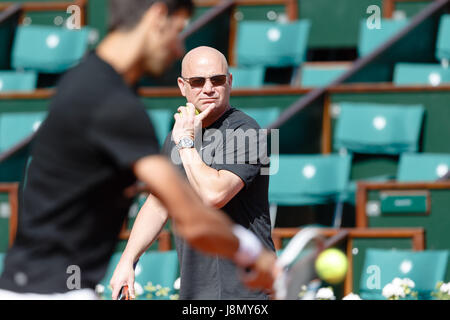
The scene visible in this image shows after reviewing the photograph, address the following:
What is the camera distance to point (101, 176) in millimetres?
2596

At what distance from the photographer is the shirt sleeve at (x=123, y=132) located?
2.46 meters

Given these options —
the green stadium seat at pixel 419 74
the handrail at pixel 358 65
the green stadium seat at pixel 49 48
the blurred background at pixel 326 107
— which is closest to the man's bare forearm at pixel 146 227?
the blurred background at pixel 326 107

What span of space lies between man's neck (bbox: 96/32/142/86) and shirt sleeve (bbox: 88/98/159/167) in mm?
142

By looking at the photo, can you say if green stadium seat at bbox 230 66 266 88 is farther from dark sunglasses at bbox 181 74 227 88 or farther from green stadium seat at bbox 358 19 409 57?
dark sunglasses at bbox 181 74 227 88

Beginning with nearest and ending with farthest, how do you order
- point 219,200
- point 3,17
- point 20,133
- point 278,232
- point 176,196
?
1. point 176,196
2. point 219,200
3. point 278,232
4. point 20,133
5. point 3,17

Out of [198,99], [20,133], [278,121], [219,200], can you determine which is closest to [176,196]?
[219,200]

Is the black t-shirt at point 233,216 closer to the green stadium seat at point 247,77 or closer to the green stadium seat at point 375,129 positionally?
the green stadium seat at point 375,129

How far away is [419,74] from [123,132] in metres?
6.95

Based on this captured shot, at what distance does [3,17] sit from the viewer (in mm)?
10422

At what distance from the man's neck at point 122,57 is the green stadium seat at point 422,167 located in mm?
5397

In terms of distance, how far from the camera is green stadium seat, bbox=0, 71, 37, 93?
9719mm

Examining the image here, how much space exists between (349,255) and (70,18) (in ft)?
17.4

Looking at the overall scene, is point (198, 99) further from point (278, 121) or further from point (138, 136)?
point (278, 121)

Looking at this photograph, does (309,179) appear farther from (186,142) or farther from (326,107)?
(186,142)
